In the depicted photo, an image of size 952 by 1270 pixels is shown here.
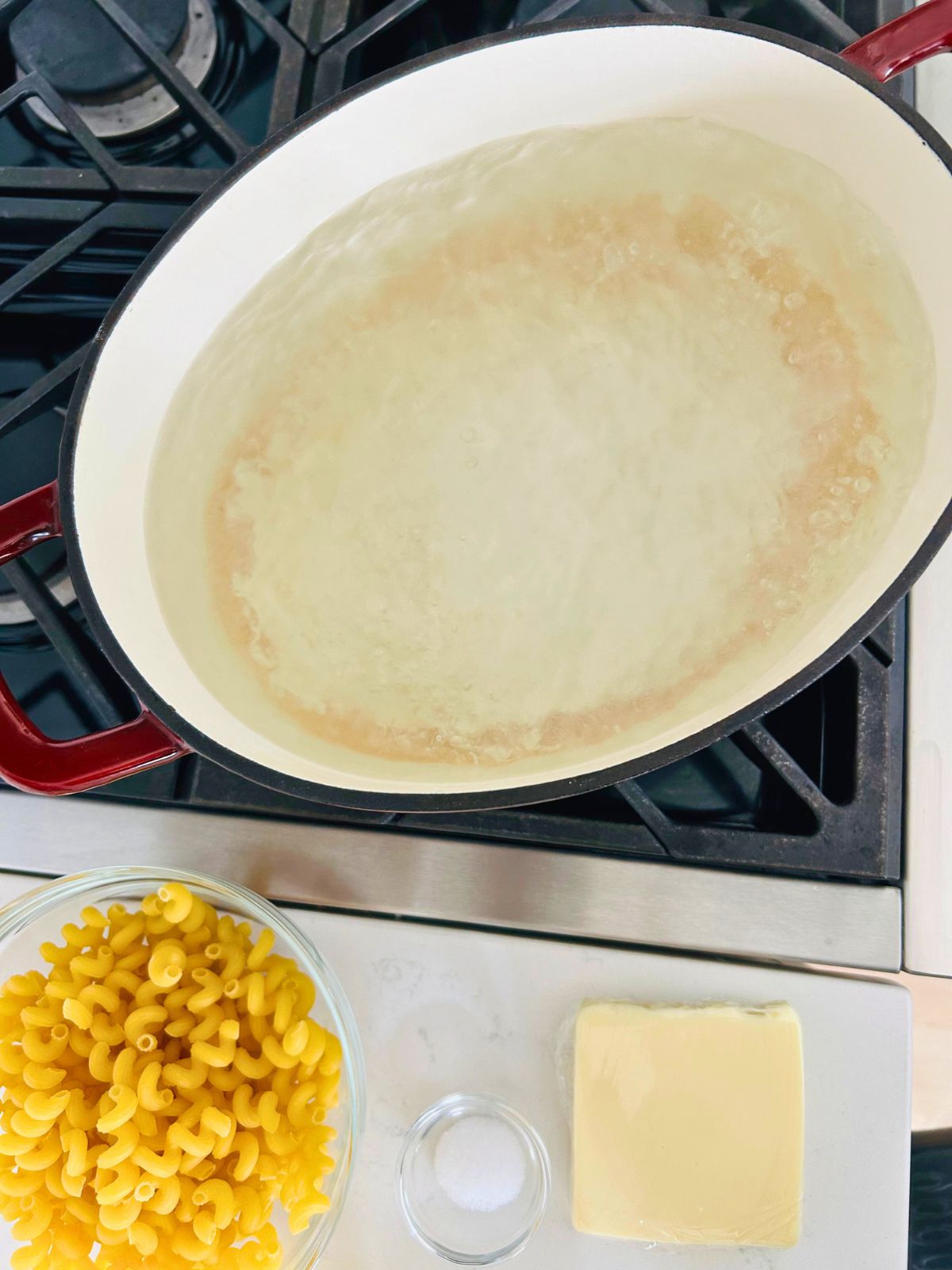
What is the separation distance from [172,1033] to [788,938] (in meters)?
0.26

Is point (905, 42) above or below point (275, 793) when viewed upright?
above

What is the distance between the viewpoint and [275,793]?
44 centimetres

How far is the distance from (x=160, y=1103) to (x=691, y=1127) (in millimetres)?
218

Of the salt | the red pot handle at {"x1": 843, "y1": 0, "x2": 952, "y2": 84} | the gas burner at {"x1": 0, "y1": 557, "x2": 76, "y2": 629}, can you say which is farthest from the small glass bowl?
the red pot handle at {"x1": 843, "y1": 0, "x2": 952, "y2": 84}

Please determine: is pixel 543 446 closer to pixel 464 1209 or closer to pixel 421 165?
pixel 421 165

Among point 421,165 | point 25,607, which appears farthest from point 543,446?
point 25,607

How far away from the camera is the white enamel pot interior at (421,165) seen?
0.37 m

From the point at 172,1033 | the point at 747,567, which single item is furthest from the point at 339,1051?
the point at 747,567

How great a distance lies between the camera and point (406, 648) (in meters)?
0.49

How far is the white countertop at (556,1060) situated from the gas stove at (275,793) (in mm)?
14

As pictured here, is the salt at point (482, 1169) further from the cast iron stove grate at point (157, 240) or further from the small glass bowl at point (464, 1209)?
the cast iron stove grate at point (157, 240)

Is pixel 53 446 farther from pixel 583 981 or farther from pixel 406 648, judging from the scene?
pixel 583 981

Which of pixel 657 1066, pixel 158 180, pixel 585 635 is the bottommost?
pixel 657 1066

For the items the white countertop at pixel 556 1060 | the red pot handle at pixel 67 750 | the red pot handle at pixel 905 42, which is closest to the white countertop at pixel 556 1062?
the white countertop at pixel 556 1060
